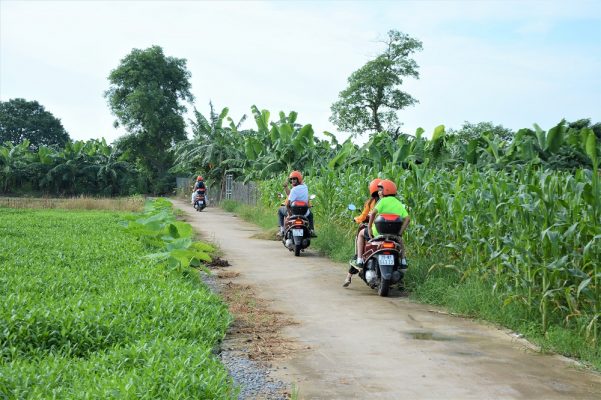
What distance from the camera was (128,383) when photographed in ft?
15.0

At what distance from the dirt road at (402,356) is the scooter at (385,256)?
259mm

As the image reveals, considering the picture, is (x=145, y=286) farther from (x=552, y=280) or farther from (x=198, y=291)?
(x=552, y=280)

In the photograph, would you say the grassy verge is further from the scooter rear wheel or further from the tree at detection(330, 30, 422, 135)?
the tree at detection(330, 30, 422, 135)

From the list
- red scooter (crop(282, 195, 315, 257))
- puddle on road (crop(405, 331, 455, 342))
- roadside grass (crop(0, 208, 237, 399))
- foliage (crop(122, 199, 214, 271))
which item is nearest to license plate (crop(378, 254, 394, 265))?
puddle on road (crop(405, 331, 455, 342))

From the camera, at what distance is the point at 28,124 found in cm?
6844

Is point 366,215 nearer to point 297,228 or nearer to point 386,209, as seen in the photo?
point 386,209

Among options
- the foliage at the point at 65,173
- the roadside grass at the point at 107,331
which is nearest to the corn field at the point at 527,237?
the roadside grass at the point at 107,331

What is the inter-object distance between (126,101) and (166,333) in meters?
55.5

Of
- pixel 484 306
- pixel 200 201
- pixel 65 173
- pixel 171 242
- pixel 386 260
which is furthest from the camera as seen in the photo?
pixel 65 173

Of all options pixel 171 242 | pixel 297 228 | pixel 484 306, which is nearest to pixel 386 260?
pixel 484 306

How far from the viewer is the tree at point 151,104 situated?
187ft

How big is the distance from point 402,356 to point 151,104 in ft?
174

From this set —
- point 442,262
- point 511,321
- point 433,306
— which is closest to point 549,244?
point 511,321

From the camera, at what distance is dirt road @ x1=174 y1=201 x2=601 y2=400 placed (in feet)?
17.2
